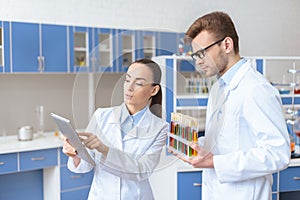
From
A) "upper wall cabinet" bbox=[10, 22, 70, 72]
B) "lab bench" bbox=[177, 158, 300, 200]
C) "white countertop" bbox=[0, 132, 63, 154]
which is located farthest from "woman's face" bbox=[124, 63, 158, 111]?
"upper wall cabinet" bbox=[10, 22, 70, 72]

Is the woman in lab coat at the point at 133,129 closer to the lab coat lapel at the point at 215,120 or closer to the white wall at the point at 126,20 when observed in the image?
the lab coat lapel at the point at 215,120

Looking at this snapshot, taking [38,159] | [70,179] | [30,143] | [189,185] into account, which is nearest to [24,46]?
[30,143]

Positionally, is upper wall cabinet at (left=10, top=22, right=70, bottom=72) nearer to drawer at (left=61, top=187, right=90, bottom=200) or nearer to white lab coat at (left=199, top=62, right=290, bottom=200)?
drawer at (left=61, top=187, right=90, bottom=200)

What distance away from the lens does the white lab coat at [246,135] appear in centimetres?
128

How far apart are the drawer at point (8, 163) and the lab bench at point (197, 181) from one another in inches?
52.1

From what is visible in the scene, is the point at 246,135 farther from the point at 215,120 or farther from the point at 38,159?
the point at 38,159

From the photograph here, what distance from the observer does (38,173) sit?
362 cm

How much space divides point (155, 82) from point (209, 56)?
0.82 ft

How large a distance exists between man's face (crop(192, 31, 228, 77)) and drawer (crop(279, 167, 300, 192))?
1.76m

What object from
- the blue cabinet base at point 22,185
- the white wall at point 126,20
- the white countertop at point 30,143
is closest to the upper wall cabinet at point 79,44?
the white wall at point 126,20

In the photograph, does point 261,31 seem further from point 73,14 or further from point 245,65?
point 245,65

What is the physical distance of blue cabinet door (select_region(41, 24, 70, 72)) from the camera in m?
3.32

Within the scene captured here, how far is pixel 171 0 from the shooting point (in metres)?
4.43

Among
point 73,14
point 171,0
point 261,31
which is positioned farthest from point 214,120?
point 261,31
